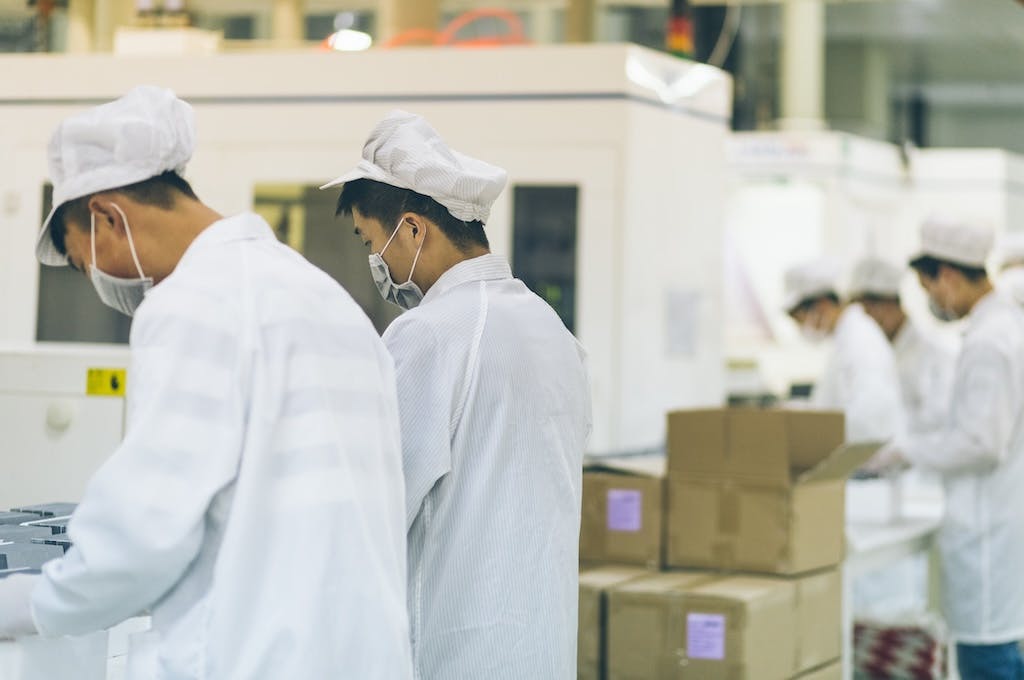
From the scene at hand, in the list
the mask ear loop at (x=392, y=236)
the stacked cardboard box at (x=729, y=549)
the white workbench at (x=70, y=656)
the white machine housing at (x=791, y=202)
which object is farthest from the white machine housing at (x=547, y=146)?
the white workbench at (x=70, y=656)

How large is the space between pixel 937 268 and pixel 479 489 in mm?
2409

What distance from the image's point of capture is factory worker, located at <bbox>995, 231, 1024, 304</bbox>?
201 inches

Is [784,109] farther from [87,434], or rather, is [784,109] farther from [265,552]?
[265,552]

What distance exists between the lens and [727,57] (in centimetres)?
1072

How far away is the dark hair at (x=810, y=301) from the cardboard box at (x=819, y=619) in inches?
68.2

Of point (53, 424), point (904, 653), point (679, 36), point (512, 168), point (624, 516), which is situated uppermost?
point (679, 36)

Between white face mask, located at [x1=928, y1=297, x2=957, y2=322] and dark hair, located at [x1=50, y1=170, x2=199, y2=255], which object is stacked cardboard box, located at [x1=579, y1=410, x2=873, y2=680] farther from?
dark hair, located at [x1=50, y1=170, x2=199, y2=255]

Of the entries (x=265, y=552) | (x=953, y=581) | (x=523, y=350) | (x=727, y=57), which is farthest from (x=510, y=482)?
(x=727, y=57)

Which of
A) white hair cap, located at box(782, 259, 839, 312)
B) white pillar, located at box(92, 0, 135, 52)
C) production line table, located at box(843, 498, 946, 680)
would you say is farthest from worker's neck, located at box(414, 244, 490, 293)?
white pillar, located at box(92, 0, 135, 52)

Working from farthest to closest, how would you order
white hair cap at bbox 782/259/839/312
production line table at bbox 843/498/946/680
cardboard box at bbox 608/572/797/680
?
white hair cap at bbox 782/259/839/312, production line table at bbox 843/498/946/680, cardboard box at bbox 608/572/797/680

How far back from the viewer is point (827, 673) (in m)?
3.30

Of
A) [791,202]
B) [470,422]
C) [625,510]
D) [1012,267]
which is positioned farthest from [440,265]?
[791,202]

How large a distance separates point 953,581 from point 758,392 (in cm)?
214

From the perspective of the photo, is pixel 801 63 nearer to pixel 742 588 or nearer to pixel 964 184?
pixel 964 184
